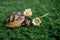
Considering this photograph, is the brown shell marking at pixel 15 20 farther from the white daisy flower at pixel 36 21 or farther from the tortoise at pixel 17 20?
the white daisy flower at pixel 36 21

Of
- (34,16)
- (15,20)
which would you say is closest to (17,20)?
(15,20)

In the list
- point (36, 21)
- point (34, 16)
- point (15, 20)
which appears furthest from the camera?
point (34, 16)

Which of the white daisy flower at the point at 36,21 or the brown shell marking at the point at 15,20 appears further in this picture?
the white daisy flower at the point at 36,21

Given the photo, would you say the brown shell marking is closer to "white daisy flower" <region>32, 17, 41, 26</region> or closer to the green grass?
the green grass

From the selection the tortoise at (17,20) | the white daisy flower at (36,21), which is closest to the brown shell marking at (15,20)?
the tortoise at (17,20)

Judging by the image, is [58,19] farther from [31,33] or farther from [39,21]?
[31,33]

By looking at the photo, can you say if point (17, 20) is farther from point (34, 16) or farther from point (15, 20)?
point (34, 16)

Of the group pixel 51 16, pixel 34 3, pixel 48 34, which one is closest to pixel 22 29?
pixel 48 34

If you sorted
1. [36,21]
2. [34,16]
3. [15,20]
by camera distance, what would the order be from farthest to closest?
[34,16]
[36,21]
[15,20]

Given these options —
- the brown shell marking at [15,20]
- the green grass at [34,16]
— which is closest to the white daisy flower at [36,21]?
the green grass at [34,16]
